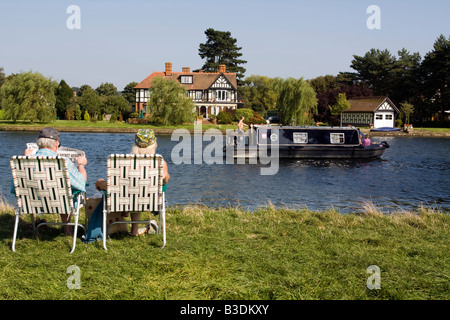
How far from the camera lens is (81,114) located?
223 feet

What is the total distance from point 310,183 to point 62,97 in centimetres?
5615

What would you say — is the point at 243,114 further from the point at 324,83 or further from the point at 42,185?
the point at 42,185

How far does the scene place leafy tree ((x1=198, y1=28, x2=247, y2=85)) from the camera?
3607 inches

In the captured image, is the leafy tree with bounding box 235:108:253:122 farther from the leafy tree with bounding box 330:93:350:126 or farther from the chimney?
the chimney

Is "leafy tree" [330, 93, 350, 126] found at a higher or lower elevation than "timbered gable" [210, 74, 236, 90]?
lower

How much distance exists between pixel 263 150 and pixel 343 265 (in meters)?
24.6

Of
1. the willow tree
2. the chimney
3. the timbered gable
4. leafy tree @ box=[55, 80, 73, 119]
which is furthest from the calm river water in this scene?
the chimney

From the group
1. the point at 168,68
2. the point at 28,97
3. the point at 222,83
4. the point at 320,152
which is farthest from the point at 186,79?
the point at 320,152

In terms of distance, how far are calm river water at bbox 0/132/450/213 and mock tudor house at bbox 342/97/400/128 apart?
34.4m

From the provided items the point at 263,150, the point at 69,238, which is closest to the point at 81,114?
the point at 263,150

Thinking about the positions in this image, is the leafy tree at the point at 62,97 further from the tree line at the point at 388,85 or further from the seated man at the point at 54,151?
the seated man at the point at 54,151

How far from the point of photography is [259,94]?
3659 inches

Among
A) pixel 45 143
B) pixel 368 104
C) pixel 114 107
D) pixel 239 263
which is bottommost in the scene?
pixel 239 263
